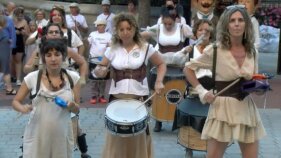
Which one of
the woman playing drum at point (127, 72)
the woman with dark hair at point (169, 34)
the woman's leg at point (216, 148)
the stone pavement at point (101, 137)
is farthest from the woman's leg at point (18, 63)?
the woman's leg at point (216, 148)

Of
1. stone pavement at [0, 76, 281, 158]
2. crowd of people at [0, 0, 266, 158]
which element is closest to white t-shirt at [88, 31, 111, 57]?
stone pavement at [0, 76, 281, 158]

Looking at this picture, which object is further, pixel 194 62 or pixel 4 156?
pixel 4 156

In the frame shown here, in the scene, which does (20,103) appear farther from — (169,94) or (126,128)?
(169,94)

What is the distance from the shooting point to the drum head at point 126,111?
5297mm

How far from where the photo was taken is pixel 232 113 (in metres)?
5.03

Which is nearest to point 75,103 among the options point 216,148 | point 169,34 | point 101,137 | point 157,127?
point 216,148

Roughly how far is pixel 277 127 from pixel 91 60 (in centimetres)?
363

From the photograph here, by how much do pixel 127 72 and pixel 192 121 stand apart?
4.19 ft

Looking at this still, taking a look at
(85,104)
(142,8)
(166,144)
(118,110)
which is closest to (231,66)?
(118,110)

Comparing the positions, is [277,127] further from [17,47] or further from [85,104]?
[17,47]

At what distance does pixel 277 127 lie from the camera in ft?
28.7

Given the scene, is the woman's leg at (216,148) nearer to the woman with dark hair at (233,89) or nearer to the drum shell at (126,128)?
the woman with dark hair at (233,89)

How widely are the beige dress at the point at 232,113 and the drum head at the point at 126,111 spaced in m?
0.67

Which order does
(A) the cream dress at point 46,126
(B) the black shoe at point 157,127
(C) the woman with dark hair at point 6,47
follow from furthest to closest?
(C) the woman with dark hair at point 6,47
(B) the black shoe at point 157,127
(A) the cream dress at point 46,126
